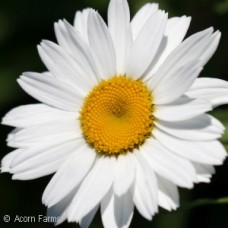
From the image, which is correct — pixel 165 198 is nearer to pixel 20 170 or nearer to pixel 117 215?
pixel 117 215

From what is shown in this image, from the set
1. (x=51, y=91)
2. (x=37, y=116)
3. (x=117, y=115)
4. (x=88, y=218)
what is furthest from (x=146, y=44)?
(x=88, y=218)

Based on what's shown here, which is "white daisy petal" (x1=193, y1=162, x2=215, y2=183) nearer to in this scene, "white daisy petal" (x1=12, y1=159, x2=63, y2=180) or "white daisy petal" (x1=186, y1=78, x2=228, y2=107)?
"white daisy petal" (x1=186, y1=78, x2=228, y2=107)

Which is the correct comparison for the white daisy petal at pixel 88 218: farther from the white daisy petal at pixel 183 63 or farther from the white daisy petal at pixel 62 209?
the white daisy petal at pixel 183 63

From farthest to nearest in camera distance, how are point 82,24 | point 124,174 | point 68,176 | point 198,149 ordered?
point 82,24, point 68,176, point 124,174, point 198,149

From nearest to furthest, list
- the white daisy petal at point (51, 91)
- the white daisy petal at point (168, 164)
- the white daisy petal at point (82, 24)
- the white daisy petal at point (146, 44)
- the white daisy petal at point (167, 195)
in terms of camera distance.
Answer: the white daisy petal at point (168, 164) < the white daisy petal at point (167, 195) < the white daisy petal at point (146, 44) < the white daisy petal at point (51, 91) < the white daisy petal at point (82, 24)

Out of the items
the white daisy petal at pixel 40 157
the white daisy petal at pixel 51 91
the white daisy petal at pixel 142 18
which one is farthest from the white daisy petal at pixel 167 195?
the white daisy petal at pixel 142 18

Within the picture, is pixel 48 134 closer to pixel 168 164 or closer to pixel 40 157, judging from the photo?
pixel 40 157
